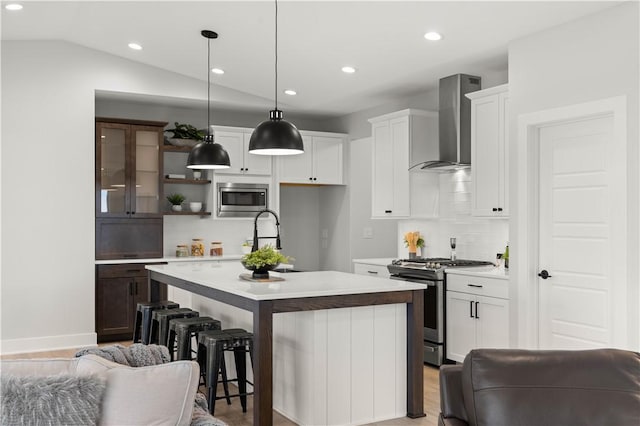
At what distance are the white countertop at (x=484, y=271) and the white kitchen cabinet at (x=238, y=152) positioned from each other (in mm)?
3060

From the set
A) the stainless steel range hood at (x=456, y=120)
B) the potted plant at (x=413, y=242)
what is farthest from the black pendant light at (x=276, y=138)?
the potted plant at (x=413, y=242)

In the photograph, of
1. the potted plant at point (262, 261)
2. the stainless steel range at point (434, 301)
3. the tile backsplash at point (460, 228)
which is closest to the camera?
the potted plant at point (262, 261)

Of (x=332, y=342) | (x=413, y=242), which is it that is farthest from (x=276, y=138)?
(x=413, y=242)

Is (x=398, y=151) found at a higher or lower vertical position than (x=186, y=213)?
higher

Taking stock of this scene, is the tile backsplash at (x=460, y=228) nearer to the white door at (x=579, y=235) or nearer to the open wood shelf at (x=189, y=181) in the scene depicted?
the white door at (x=579, y=235)

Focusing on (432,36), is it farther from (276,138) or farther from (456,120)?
(276,138)

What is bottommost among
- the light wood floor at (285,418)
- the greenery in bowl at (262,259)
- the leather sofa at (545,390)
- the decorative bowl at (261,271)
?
the light wood floor at (285,418)

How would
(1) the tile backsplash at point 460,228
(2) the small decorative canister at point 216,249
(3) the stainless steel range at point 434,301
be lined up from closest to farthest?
(3) the stainless steel range at point 434,301
(1) the tile backsplash at point 460,228
(2) the small decorative canister at point 216,249

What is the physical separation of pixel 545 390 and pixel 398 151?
463 centimetres

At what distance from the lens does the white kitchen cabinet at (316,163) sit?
25.7 ft

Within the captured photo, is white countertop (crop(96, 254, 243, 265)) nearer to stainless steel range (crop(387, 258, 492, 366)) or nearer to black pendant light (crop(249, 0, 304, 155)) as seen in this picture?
stainless steel range (crop(387, 258, 492, 366))

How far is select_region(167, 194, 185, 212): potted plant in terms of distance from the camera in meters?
7.31

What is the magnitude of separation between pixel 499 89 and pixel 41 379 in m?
4.29

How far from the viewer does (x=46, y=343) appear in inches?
251
